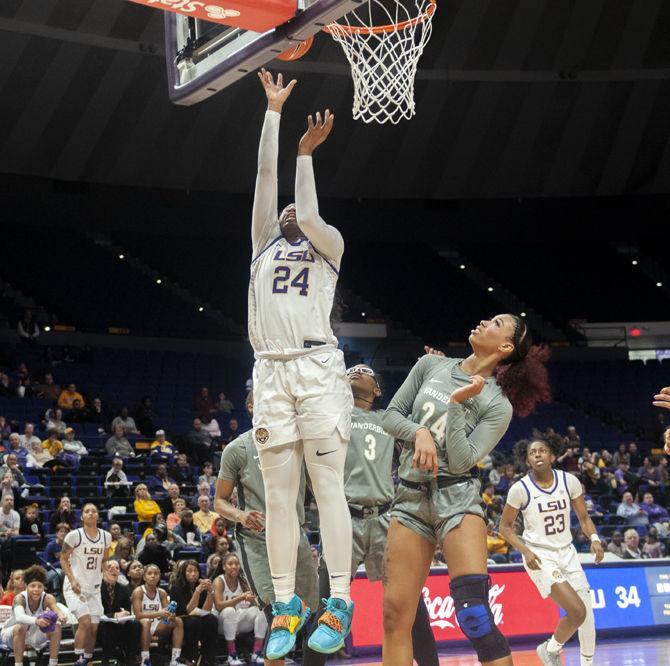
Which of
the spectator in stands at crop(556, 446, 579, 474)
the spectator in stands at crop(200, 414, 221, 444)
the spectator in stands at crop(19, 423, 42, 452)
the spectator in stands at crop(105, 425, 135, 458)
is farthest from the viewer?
the spectator in stands at crop(556, 446, 579, 474)

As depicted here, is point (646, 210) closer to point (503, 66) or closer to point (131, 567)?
point (503, 66)

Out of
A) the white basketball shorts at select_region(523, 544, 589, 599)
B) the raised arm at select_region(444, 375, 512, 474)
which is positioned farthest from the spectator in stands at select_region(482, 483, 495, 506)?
the raised arm at select_region(444, 375, 512, 474)

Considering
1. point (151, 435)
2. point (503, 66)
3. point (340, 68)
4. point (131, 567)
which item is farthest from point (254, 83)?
point (131, 567)

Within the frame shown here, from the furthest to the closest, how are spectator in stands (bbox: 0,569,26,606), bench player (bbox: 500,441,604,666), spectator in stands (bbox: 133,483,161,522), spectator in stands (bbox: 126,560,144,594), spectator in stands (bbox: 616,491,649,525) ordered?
1. spectator in stands (bbox: 616,491,649,525)
2. spectator in stands (bbox: 133,483,161,522)
3. spectator in stands (bbox: 126,560,144,594)
4. spectator in stands (bbox: 0,569,26,606)
5. bench player (bbox: 500,441,604,666)

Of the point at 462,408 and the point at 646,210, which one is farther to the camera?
the point at 646,210

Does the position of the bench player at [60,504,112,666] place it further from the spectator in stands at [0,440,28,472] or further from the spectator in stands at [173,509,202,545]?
the spectator in stands at [0,440,28,472]

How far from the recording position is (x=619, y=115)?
2242 centimetres

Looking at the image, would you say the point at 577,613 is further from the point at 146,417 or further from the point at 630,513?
the point at 146,417

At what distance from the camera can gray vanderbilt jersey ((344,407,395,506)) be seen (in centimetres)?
671

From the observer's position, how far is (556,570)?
8789 mm

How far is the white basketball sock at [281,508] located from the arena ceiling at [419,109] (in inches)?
656

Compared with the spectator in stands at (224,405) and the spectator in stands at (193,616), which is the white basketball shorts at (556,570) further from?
the spectator in stands at (224,405)

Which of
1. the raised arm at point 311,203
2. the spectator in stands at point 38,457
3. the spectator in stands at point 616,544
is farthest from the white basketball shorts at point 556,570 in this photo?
the spectator in stands at point 38,457

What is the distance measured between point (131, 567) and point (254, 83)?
498 inches
